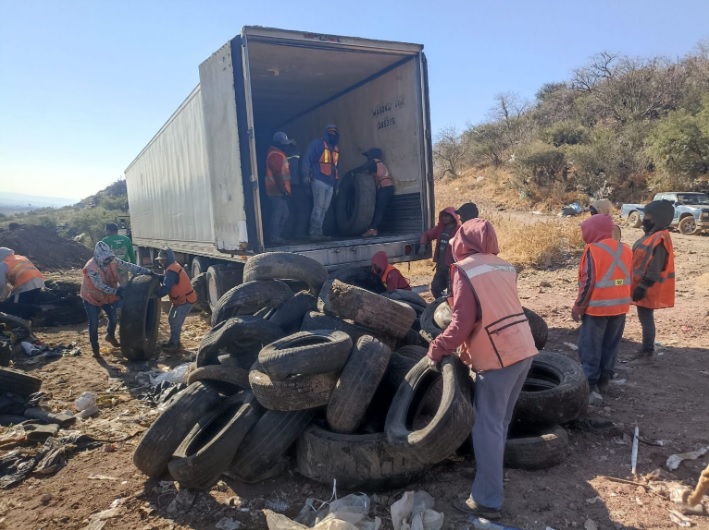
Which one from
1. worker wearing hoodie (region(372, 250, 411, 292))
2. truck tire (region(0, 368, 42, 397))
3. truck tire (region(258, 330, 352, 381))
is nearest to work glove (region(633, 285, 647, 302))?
worker wearing hoodie (region(372, 250, 411, 292))

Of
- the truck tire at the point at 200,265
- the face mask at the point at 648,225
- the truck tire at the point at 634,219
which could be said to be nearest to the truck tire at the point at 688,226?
the truck tire at the point at 634,219

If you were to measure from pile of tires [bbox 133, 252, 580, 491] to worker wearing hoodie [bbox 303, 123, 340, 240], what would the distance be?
345 cm

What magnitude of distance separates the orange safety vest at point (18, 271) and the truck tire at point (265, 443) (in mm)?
6939

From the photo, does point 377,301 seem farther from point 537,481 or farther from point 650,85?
point 650,85

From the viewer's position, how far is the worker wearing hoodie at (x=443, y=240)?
6930mm

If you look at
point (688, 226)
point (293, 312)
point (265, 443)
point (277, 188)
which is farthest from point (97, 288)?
point (688, 226)

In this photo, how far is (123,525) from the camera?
3188 mm

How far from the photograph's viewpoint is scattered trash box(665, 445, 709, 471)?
343 centimetres

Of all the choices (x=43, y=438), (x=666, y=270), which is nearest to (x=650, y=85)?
(x=666, y=270)

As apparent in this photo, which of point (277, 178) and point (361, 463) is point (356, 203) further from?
point (361, 463)

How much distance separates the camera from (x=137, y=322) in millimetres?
6469

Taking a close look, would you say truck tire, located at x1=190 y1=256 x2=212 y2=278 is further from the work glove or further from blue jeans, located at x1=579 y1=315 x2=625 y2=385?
the work glove

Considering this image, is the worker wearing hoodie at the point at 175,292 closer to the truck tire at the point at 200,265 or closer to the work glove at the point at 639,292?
the truck tire at the point at 200,265

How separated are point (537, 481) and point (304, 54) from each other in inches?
232
